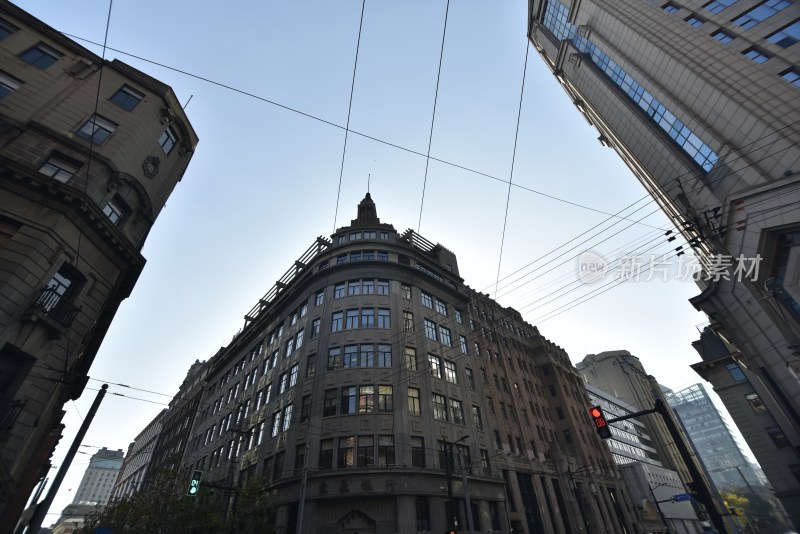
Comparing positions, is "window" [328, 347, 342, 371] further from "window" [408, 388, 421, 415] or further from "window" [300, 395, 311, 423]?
"window" [408, 388, 421, 415]

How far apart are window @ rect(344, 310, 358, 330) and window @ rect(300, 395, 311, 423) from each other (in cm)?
680

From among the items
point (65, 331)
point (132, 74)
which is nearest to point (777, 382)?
point (65, 331)

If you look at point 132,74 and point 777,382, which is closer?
point 132,74

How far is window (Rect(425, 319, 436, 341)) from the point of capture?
35812 mm

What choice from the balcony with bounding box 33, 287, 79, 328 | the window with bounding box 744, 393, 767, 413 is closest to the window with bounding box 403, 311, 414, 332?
the balcony with bounding box 33, 287, 79, 328

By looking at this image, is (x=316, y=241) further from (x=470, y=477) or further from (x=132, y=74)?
(x=470, y=477)

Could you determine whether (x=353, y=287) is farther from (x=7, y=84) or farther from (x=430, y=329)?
(x=7, y=84)

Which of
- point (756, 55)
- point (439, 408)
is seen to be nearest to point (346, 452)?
point (439, 408)

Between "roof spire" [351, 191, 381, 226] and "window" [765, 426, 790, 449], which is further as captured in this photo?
"roof spire" [351, 191, 381, 226]

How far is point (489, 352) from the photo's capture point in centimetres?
4422

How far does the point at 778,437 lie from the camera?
38.8m

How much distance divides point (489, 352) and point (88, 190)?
39.7m

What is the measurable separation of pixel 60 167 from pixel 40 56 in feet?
28.0

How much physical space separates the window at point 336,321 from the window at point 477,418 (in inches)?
590
